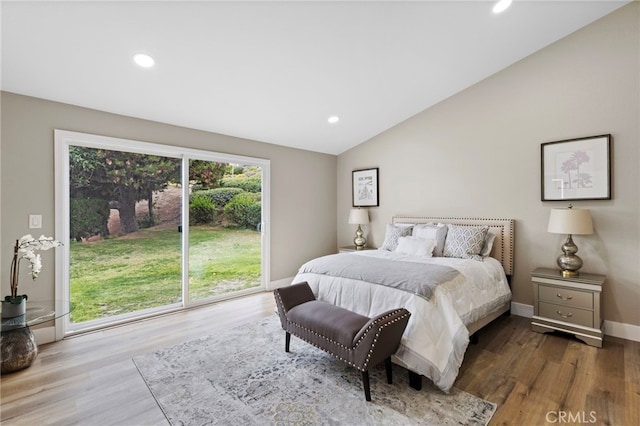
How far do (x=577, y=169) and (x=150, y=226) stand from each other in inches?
192

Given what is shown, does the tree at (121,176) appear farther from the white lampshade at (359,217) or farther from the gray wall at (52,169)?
the white lampshade at (359,217)

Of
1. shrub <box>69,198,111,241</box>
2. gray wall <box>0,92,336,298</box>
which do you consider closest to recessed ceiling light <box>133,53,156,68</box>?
gray wall <box>0,92,336,298</box>

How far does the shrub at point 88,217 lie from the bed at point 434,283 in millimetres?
2297

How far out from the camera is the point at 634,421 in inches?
68.9

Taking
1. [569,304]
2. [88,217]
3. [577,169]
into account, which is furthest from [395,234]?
[88,217]

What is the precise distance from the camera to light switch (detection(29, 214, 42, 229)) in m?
2.77

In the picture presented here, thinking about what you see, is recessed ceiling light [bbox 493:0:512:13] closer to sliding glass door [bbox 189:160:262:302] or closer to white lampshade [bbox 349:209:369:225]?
white lampshade [bbox 349:209:369:225]

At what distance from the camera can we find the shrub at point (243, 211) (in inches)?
168

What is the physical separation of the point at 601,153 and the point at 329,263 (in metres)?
2.99

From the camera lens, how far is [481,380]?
7.19 feet

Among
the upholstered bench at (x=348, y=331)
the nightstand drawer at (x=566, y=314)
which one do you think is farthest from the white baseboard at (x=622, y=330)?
the upholstered bench at (x=348, y=331)

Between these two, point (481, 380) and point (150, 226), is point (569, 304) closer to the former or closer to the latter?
point (481, 380)

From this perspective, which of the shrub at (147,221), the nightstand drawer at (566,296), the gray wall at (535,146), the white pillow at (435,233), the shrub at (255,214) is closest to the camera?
the nightstand drawer at (566,296)

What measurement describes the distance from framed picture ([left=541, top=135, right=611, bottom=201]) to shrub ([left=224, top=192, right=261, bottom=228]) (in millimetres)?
3749
